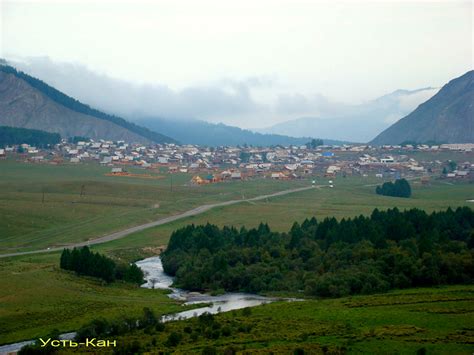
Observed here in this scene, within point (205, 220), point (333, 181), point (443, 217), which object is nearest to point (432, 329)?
point (443, 217)

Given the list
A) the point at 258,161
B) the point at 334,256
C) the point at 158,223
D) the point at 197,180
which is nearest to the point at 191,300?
the point at 334,256

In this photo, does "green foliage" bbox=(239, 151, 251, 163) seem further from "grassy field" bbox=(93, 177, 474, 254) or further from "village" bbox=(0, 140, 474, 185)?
"grassy field" bbox=(93, 177, 474, 254)

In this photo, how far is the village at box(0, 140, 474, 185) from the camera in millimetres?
145750

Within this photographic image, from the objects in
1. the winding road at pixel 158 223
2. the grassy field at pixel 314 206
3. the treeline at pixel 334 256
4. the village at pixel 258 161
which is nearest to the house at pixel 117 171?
the village at pixel 258 161

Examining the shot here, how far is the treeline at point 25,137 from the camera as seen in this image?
17469 cm

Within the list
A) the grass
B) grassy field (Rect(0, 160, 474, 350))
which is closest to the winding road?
grassy field (Rect(0, 160, 474, 350))

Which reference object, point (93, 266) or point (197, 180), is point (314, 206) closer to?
point (197, 180)

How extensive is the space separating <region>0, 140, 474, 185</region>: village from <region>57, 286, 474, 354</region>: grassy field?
85442 mm

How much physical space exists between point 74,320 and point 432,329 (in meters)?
21.7

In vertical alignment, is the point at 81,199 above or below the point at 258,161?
below

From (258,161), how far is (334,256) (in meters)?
116

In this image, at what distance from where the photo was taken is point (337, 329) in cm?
4147

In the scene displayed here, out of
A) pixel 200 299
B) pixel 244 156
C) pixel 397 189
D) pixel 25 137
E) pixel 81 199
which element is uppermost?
pixel 25 137

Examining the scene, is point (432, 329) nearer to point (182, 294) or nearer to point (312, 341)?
point (312, 341)
